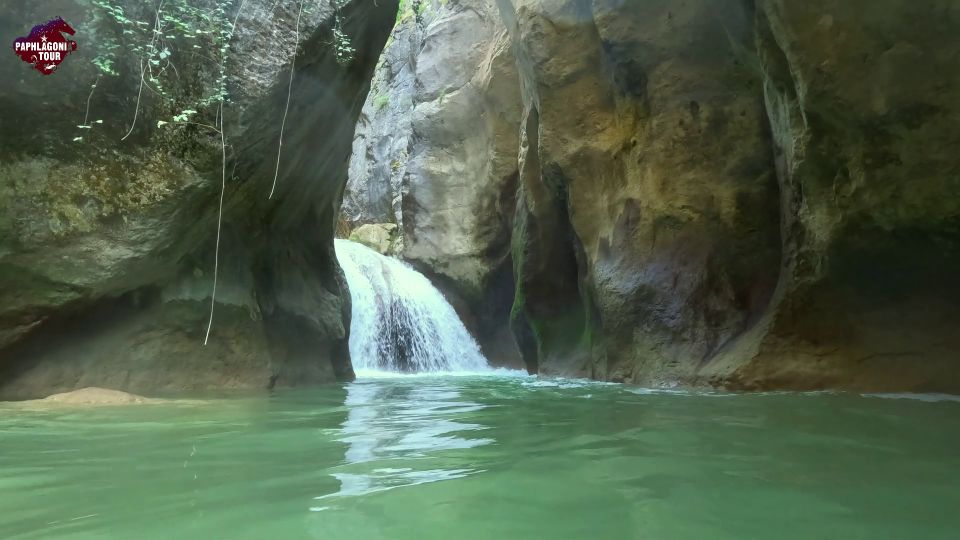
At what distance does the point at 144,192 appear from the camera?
5.74 meters

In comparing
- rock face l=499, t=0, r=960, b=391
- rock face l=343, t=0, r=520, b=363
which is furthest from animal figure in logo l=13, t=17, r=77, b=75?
rock face l=343, t=0, r=520, b=363

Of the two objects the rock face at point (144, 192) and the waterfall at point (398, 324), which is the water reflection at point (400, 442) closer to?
the rock face at point (144, 192)

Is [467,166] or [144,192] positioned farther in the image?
[467,166]

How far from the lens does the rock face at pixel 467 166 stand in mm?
14633

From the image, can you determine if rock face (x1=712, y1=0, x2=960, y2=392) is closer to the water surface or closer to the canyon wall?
the canyon wall

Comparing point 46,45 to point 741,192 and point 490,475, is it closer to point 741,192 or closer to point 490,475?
point 490,475

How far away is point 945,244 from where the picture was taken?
198 inches

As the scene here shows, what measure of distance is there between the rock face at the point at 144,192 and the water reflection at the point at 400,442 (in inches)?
92.4

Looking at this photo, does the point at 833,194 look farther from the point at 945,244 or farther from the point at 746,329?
the point at 746,329

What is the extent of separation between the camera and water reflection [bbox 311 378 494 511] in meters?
1.99

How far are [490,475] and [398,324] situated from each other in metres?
11.3

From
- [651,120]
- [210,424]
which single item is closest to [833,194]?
[651,120]

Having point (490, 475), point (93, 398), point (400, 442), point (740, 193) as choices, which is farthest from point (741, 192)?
point (93, 398)

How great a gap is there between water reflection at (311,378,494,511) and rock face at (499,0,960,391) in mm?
2953
